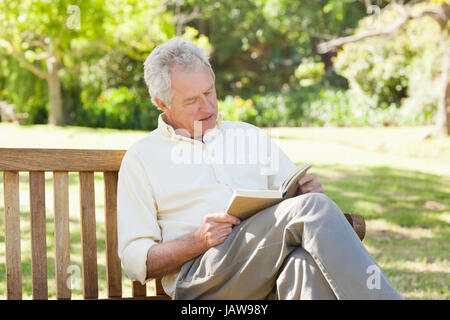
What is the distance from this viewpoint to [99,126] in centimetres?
1497

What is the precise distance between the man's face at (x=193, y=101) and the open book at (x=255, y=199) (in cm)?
58

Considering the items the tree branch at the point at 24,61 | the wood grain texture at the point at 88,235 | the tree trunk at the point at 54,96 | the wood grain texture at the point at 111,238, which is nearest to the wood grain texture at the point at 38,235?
the wood grain texture at the point at 88,235

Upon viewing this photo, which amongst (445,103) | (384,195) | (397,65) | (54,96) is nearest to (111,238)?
(384,195)

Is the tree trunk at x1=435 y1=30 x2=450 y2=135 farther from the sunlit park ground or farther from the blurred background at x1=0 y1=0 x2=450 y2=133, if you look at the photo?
the sunlit park ground

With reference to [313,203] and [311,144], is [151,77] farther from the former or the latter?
[311,144]

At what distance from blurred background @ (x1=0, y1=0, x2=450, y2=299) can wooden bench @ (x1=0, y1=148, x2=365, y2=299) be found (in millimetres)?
1261

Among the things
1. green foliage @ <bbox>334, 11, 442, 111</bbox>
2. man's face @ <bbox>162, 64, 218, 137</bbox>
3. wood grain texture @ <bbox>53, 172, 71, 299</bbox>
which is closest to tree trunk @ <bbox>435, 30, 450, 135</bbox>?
green foliage @ <bbox>334, 11, 442, 111</bbox>

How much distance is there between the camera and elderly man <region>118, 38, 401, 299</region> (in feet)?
6.86

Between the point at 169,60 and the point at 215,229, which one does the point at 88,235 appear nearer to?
the point at 215,229

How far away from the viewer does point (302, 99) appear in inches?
726

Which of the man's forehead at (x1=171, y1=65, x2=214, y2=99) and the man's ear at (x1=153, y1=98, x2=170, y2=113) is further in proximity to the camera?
the man's ear at (x1=153, y1=98, x2=170, y2=113)

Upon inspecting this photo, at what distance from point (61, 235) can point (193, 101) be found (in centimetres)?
86

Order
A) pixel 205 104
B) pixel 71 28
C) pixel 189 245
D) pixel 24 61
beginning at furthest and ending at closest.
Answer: pixel 24 61 < pixel 71 28 < pixel 205 104 < pixel 189 245

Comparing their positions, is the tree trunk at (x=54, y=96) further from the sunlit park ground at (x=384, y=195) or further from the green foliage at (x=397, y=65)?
the green foliage at (x=397, y=65)
